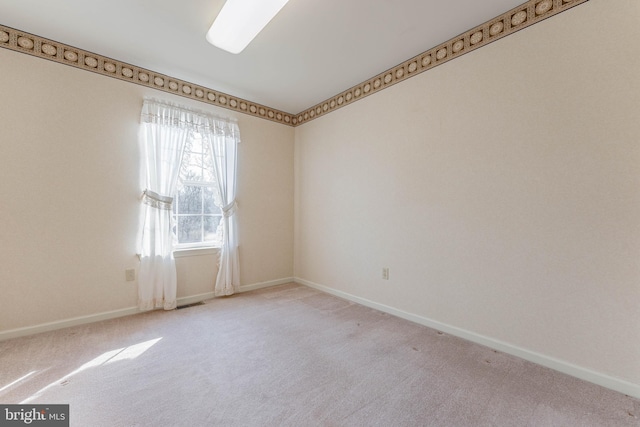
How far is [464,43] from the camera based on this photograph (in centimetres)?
232

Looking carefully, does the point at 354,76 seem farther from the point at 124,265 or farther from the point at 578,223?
the point at 124,265

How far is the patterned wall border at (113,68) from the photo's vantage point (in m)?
2.30

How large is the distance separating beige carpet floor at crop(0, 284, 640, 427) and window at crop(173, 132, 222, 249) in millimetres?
1097

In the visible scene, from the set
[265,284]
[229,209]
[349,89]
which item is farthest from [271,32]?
[265,284]

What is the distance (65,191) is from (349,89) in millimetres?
3221

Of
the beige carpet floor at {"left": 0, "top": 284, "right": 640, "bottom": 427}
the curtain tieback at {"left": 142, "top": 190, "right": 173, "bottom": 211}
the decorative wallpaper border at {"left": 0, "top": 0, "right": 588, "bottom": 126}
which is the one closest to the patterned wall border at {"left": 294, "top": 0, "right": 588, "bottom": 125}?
the decorative wallpaper border at {"left": 0, "top": 0, "right": 588, "bottom": 126}

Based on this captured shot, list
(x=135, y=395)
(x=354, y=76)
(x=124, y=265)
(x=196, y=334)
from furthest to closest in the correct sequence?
(x=354, y=76) < (x=124, y=265) < (x=196, y=334) < (x=135, y=395)

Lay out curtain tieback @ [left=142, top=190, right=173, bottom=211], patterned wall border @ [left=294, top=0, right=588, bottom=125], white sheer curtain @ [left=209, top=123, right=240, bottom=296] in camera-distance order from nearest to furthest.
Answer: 1. patterned wall border @ [left=294, top=0, right=588, bottom=125]
2. curtain tieback @ [left=142, top=190, right=173, bottom=211]
3. white sheer curtain @ [left=209, top=123, right=240, bottom=296]

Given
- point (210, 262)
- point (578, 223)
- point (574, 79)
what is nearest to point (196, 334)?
point (210, 262)

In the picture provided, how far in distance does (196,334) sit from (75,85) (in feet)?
8.66

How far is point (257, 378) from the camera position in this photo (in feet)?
5.79

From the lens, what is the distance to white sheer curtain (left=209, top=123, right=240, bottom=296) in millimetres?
3391

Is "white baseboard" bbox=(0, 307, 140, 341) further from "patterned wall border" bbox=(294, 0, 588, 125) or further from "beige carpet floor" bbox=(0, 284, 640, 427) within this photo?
"patterned wall border" bbox=(294, 0, 588, 125)

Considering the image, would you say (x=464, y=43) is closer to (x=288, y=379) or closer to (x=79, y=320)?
(x=288, y=379)
